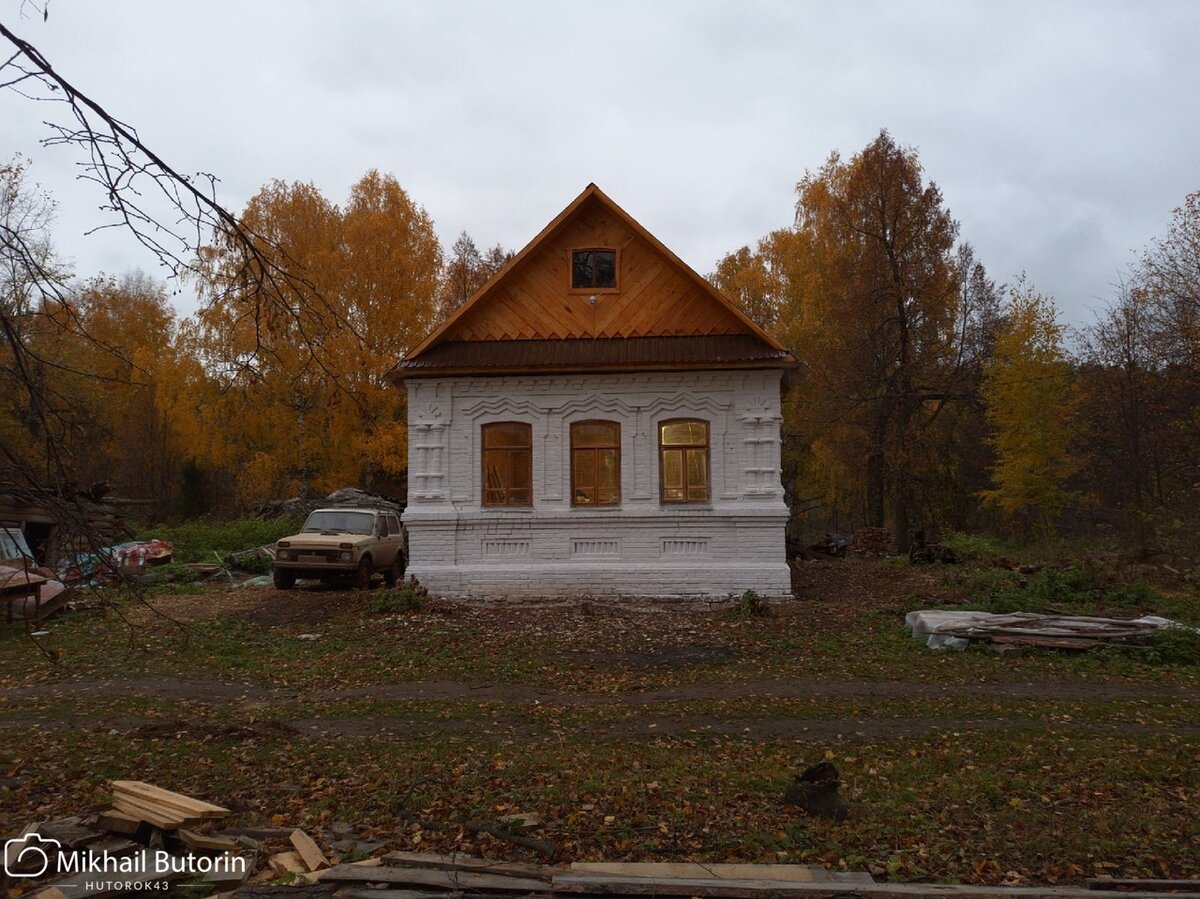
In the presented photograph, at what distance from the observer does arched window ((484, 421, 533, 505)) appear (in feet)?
51.4

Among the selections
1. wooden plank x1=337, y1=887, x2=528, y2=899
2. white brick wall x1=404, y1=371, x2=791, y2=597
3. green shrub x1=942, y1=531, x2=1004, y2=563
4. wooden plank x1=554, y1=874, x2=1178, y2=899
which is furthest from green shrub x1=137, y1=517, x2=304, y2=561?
wooden plank x1=554, y1=874, x2=1178, y2=899

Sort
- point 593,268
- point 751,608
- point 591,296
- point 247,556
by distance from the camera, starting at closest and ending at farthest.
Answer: point 751,608 < point 591,296 < point 593,268 < point 247,556

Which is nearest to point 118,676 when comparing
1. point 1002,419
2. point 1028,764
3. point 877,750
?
point 877,750

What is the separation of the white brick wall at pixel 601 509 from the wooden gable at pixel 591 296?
972 mm

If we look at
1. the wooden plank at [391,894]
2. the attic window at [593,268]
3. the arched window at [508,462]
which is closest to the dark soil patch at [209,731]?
the wooden plank at [391,894]

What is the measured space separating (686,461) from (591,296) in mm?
3711

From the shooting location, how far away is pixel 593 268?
16.1 meters

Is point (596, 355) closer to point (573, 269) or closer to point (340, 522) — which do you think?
point (573, 269)

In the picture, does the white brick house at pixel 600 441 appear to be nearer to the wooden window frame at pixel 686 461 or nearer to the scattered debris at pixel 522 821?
the wooden window frame at pixel 686 461

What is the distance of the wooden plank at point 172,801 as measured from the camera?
5312 mm

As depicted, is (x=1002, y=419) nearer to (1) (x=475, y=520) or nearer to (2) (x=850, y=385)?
(2) (x=850, y=385)

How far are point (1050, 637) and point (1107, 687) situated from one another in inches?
70.9

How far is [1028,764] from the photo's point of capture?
6.79m

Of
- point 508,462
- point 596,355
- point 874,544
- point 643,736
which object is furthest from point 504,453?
point 874,544
